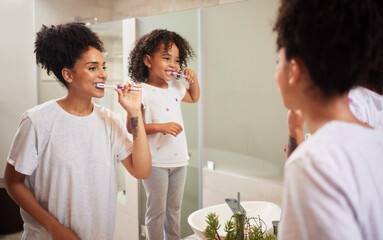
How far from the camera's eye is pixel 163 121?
3.99ft

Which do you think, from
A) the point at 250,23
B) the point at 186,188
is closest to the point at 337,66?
the point at 250,23

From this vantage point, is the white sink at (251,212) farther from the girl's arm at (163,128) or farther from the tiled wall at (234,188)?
the girl's arm at (163,128)


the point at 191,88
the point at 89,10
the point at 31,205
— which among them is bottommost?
the point at 31,205

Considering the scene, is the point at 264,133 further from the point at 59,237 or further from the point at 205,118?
the point at 59,237

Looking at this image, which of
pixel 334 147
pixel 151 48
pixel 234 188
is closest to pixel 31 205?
pixel 151 48

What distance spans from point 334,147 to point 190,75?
0.91 meters

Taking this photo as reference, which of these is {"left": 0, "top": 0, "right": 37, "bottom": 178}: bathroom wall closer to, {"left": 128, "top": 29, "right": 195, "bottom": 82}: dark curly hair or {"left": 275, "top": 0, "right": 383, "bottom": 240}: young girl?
{"left": 128, "top": 29, "right": 195, "bottom": 82}: dark curly hair

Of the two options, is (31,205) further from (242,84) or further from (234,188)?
(242,84)

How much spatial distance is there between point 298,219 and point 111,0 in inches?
100

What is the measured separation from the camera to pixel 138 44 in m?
1.28

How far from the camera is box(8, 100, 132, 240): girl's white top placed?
1.00m

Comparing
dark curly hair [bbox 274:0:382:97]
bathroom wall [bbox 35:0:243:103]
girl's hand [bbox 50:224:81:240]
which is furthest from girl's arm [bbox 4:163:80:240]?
bathroom wall [bbox 35:0:243:103]

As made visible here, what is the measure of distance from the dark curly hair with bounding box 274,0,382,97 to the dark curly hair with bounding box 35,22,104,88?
0.77 m

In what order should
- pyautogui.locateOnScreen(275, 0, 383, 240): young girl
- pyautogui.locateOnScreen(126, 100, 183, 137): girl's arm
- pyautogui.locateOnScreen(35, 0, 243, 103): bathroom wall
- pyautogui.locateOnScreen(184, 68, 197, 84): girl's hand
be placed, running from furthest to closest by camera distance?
pyautogui.locateOnScreen(35, 0, 243, 103): bathroom wall → pyautogui.locateOnScreen(184, 68, 197, 84): girl's hand → pyautogui.locateOnScreen(126, 100, 183, 137): girl's arm → pyautogui.locateOnScreen(275, 0, 383, 240): young girl
